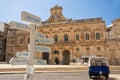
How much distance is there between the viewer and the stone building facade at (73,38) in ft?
138

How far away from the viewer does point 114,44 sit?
40.8 metres

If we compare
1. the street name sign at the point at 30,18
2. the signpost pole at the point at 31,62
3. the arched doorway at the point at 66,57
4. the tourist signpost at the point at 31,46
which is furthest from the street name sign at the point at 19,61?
the arched doorway at the point at 66,57

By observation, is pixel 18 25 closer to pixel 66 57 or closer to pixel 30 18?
pixel 30 18

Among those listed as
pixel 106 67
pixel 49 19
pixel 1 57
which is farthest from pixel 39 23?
pixel 1 57

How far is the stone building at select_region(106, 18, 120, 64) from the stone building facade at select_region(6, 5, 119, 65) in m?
0.23

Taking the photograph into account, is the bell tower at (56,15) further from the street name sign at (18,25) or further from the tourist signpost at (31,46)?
the street name sign at (18,25)

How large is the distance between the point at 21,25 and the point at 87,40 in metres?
38.9

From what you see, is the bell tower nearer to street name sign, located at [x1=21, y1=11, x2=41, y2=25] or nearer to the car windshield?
the car windshield

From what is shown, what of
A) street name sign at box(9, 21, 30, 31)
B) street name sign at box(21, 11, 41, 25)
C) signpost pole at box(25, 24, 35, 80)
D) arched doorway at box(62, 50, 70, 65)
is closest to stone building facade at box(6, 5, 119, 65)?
arched doorway at box(62, 50, 70, 65)

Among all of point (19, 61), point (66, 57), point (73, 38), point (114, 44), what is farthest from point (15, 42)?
point (19, 61)

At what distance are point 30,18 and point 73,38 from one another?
39.8 m

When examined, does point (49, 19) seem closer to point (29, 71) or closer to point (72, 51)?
point (72, 51)

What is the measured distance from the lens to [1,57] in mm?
52875

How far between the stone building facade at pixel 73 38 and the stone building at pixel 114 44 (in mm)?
226
